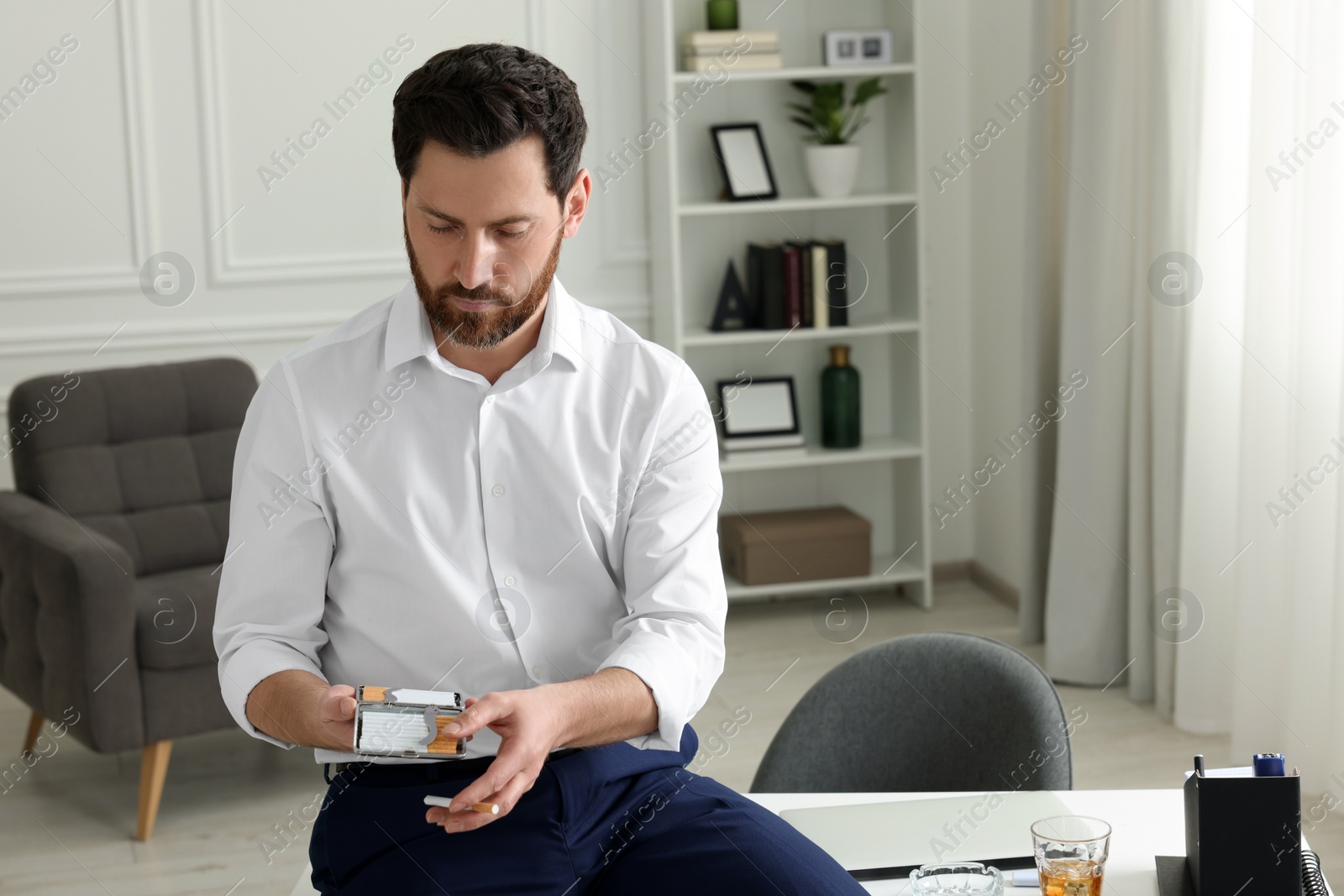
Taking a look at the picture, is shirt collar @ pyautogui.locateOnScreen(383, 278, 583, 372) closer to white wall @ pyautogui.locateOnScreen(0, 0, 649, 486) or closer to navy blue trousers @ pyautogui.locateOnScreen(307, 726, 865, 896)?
navy blue trousers @ pyautogui.locateOnScreen(307, 726, 865, 896)

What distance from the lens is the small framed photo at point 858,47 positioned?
3.96m

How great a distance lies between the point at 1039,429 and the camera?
3.64 m

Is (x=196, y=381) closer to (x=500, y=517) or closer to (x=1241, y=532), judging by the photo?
(x=500, y=517)

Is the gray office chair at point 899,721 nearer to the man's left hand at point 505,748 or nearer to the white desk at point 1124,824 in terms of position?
the white desk at point 1124,824

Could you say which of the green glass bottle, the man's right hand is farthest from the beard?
the green glass bottle

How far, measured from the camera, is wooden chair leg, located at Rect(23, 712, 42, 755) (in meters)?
3.18

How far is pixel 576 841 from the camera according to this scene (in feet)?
4.33

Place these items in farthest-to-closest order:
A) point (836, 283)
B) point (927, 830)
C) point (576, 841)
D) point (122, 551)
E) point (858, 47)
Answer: point (836, 283) → point (858, 47) → point (122, 551) → point (927, 830) → point (576, 841)

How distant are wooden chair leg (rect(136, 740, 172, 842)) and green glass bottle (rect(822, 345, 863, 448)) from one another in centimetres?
214

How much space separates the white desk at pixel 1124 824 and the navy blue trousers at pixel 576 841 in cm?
12

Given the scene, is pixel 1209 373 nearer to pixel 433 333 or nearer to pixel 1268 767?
pixel 1268 767

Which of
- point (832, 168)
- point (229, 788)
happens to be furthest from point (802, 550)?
point (229, 788)

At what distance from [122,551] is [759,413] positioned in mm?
1984

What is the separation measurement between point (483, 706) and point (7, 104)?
3.20 meters
